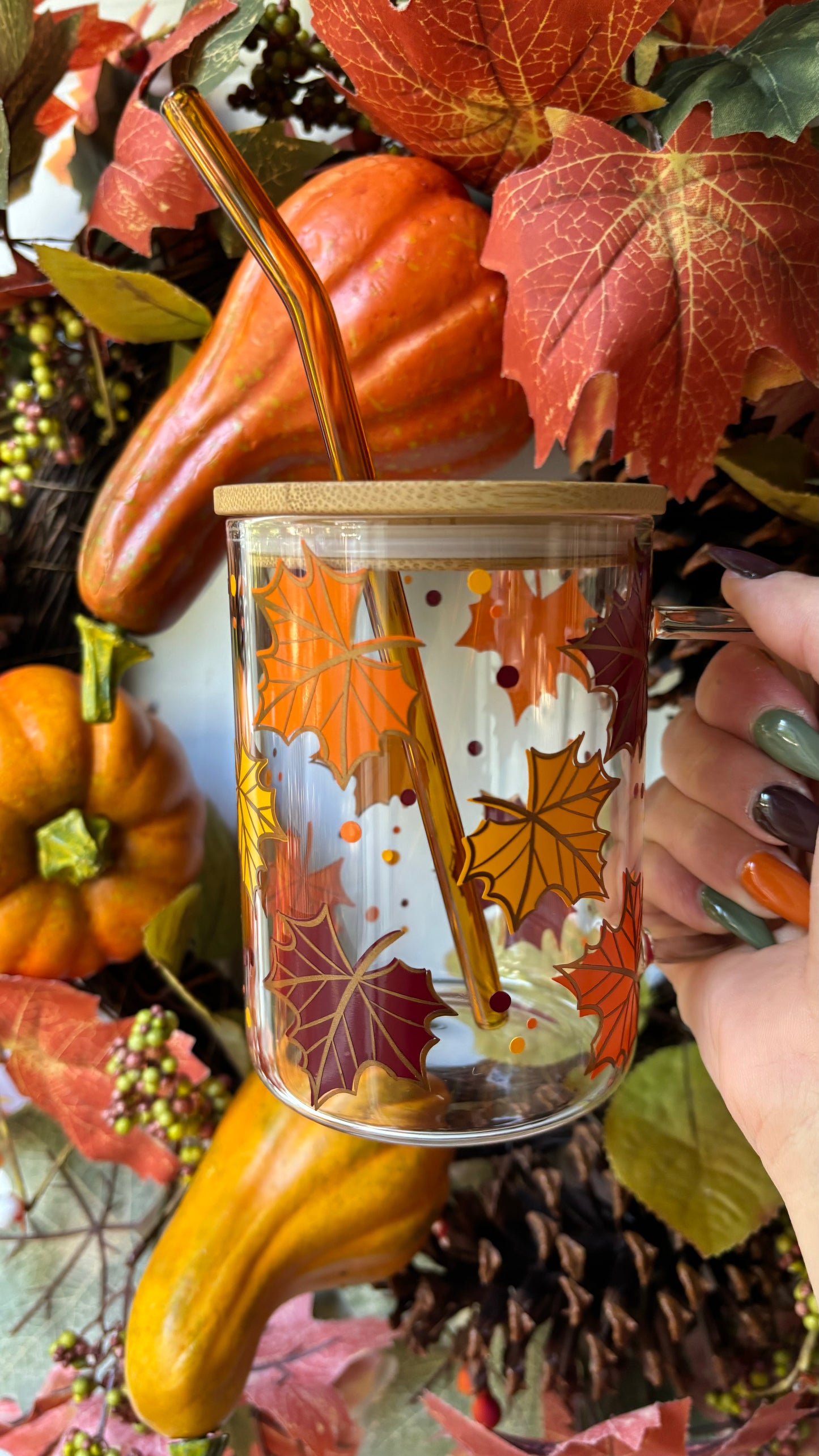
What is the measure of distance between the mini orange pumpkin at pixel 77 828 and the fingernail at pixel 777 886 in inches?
12.7

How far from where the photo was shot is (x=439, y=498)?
0.30 m

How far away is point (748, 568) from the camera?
423 mm

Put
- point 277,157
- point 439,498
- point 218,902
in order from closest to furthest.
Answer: point 439,498, point 277,157, point 218,902

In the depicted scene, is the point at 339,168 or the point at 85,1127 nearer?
the point at 339,168

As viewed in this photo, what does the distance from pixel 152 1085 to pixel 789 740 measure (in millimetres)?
390

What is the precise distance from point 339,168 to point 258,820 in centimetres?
32

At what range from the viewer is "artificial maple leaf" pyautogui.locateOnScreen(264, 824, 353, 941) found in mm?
395

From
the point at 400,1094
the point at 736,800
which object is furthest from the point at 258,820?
the point at 736,800

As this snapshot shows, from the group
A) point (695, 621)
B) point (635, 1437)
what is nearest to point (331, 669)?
point (695, 621)

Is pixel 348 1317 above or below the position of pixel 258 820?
below

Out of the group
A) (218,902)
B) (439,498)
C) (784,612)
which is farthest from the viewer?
(218,902)

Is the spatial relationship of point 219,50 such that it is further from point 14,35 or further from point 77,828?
point 77,828

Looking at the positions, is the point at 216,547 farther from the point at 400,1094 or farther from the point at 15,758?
the point at 400,1094

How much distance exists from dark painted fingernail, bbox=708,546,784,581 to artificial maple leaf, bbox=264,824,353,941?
22 cm
